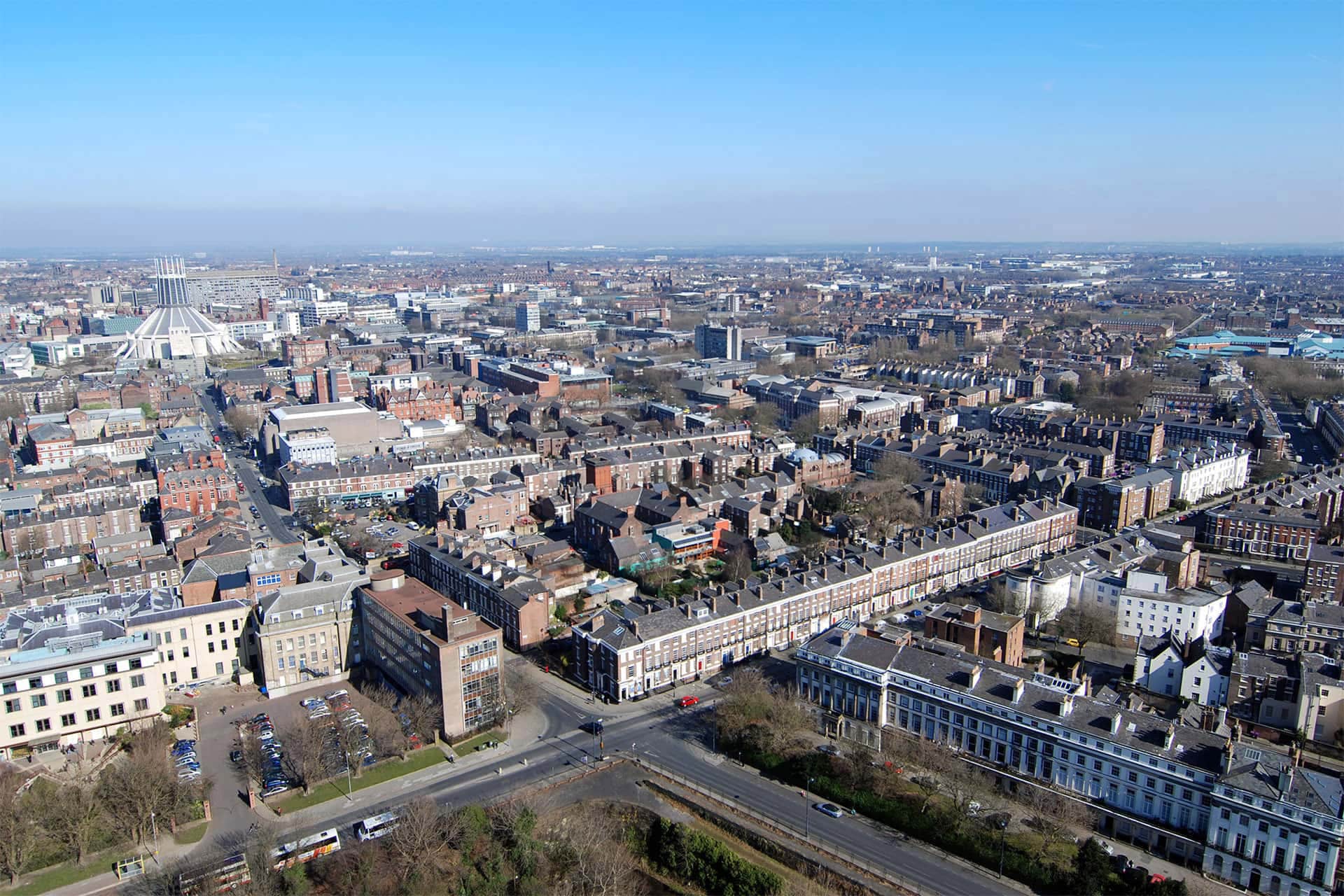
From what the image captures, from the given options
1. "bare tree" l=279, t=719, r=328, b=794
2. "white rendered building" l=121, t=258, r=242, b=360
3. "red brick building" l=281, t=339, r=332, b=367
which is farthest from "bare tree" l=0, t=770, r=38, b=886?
"white rendered building" l=121, t=258, r=242, b=360

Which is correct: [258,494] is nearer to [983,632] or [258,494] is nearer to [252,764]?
[252,764]

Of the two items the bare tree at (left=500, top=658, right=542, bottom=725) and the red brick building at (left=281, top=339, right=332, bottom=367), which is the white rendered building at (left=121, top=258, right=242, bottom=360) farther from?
the bare tree at (left=500, top=658, right=542, bottom=725)

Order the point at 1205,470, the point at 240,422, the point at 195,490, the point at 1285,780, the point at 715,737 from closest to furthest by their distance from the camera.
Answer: the point at 1285,780 < the point at 715,737 < the point at 195,490 < the point at 1205,470 < the point at 240,422

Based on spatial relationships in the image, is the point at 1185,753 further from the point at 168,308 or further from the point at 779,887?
the point at 168,308

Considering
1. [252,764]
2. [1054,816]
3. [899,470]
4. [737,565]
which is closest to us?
[1054,816]

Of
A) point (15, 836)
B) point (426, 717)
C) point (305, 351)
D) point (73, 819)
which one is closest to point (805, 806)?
point (426, 717)

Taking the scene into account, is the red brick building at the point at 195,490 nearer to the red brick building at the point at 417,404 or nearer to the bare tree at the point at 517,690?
the red brick building at the point at 417,404

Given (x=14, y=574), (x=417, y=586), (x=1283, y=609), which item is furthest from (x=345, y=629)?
(x=1283, y=609)
